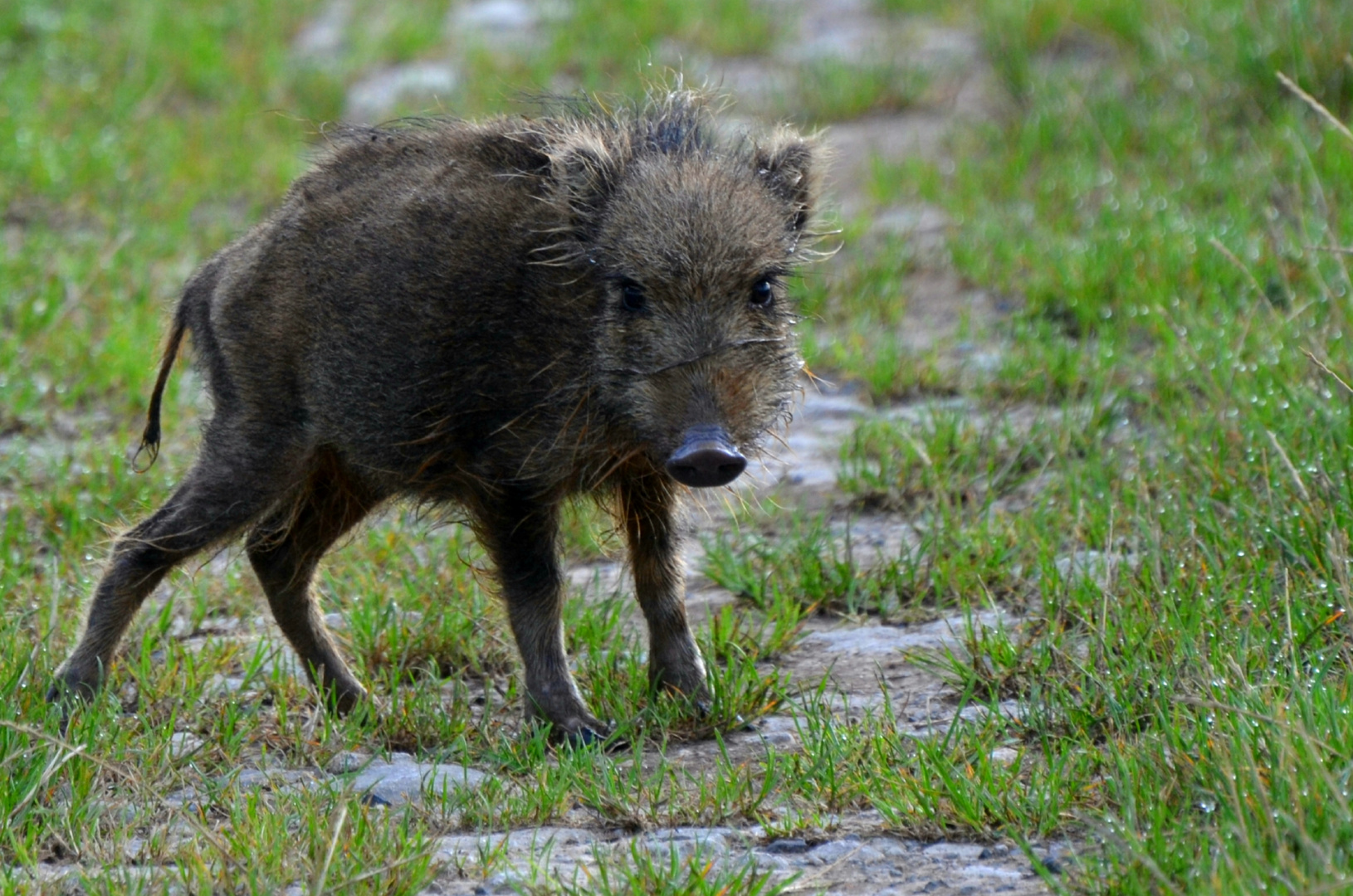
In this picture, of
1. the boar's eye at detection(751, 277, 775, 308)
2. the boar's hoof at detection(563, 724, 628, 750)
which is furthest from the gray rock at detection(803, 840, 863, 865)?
the boar's eye at detection(751, 277, 775, 308)

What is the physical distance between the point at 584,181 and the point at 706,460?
2.91ft

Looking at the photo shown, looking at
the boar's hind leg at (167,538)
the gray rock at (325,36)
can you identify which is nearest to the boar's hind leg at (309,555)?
the boar's hind leg at (167,538)

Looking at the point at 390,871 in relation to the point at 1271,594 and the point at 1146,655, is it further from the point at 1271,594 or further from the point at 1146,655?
the point at 1271,594

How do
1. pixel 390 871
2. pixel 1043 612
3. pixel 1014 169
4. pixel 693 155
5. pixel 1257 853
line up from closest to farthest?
pixel 1257 853 → pixel 390 871 → pixel 693 155 → pixel 1043 612 → pixel 1014 169

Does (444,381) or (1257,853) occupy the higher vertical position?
(444,381)

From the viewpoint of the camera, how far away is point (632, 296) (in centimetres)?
382

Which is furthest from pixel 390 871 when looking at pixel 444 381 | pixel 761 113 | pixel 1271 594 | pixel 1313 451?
pixel 761 113

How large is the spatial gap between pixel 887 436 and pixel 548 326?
6.92ft

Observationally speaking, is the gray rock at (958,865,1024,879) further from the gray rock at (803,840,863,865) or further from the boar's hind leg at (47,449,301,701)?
the boar's hind leg at (47,449,301,701)

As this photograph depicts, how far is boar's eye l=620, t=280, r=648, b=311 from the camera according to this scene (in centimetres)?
380

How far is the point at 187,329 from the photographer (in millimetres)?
4562

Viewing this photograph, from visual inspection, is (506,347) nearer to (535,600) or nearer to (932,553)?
(535,600)

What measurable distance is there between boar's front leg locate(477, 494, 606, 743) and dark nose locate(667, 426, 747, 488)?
0.67m

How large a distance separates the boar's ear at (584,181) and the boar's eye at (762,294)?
416mm
